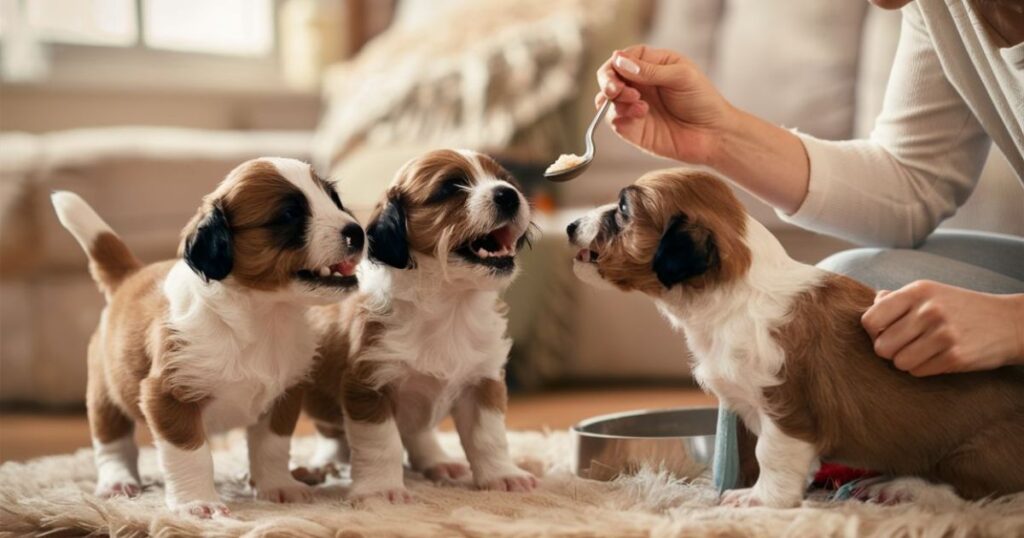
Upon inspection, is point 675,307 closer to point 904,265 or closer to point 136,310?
point 904,265

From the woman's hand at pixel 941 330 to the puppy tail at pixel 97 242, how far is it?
1248 mm

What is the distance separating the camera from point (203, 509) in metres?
1.73

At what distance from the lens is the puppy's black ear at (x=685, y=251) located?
64.5 inches

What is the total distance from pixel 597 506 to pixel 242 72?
4455mm

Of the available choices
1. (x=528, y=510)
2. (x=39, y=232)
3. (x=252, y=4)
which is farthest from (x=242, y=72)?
(x=528, y=510)

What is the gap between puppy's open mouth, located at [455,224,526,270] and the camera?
71.6 inches

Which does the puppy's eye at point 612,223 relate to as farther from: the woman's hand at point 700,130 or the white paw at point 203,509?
the white paw at point 203,509

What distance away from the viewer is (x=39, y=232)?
136 inches

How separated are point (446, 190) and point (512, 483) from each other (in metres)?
0.49

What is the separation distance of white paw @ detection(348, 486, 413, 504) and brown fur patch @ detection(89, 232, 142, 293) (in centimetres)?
59

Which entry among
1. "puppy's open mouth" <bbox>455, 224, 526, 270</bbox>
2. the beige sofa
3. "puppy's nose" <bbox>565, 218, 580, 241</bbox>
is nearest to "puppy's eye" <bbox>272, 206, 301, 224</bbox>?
"puppy's open mouth" <bbox>455, 224, 526, 270</bbox>

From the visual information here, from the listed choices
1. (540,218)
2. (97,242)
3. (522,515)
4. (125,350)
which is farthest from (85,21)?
(522,515)

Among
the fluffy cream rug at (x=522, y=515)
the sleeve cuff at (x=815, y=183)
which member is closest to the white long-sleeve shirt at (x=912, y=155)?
the sleeve cuff at (x=815, y=183)

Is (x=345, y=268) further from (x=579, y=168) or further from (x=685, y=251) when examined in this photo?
(x=685, y=251)
